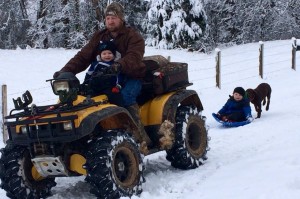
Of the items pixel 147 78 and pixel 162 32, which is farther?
pixel 162 32

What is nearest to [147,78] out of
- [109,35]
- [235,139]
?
[109,35]

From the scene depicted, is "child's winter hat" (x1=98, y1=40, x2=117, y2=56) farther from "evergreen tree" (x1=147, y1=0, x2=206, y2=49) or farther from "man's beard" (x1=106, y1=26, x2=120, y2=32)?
"evergreen tree" (x1=147, y1=0, x2=206, y2=49)

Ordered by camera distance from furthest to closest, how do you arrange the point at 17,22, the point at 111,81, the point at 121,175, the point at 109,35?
the point at 17,22
the point at 109,35
the point at 111,81
the point at 121,175

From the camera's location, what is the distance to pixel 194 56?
25.6 meters

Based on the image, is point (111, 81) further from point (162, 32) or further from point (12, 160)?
point (162, 32)

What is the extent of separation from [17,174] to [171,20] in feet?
73.7

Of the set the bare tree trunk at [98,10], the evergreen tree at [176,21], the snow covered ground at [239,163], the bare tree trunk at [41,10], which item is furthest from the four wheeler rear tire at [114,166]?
the bare tree trunk at [41,10]

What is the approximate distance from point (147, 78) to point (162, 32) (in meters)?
21.0

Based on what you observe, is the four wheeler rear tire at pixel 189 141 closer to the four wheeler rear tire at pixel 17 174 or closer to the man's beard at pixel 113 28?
the man's beard at pixel 113 28

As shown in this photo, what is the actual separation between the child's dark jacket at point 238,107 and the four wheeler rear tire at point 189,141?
10.8 ft

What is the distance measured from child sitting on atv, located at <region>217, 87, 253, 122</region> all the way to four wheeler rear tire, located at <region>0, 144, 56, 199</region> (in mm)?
5608

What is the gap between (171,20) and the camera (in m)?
26.8

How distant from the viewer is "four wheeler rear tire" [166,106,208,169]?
6.30 meters

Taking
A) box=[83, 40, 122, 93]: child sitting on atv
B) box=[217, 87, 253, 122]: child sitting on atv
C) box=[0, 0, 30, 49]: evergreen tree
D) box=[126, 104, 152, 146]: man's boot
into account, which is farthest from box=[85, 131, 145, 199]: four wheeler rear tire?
box=[0, 0, 30, 49]: evergreen tree
